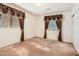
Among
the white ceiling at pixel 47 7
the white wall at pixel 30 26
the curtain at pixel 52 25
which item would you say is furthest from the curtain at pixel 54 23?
the white wall at pixel 30 26

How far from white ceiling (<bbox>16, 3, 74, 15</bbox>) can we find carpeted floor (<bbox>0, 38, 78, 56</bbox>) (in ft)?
2.30

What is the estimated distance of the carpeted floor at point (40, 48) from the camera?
6.01ft

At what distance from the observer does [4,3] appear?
1747 mm

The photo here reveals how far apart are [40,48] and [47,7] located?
0.99m

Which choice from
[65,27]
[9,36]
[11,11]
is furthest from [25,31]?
[65,27]

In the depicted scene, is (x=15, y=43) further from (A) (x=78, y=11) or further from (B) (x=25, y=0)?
(A) (x=78, y=11)

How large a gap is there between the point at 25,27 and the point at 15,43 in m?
0.45

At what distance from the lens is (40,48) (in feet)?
6.63

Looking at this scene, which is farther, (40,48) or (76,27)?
(40,48)

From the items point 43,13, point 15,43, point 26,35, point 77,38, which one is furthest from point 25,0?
point 77,38

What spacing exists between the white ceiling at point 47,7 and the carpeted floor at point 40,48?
2.30 ft

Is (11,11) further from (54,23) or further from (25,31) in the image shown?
(54,23)

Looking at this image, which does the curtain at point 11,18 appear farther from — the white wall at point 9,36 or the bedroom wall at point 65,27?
the bedroom wall at point 65,27

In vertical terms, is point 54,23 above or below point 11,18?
below
